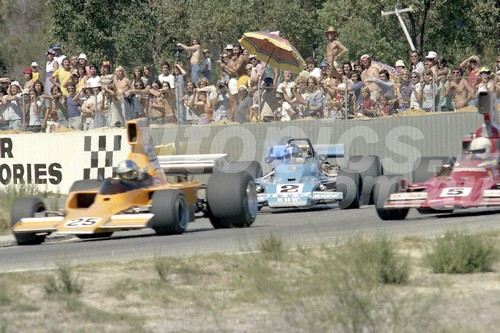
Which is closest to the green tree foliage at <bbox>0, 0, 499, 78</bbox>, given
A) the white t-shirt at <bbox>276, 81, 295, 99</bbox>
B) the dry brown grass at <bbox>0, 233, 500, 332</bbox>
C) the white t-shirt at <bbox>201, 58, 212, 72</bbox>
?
the white t-shirt at <bbox>201, 58, 212, 72</bbox>

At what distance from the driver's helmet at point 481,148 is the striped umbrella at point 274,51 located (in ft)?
28.1

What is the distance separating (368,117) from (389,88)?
0.78 meters

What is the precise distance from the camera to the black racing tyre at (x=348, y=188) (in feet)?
73.4

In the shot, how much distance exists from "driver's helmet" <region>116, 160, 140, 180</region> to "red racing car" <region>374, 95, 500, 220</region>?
3.80 metres

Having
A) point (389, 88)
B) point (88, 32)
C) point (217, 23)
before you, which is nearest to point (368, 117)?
point (389, 88)

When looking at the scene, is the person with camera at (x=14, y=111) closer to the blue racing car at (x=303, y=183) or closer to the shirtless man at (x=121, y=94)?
the shirtless man at (x=121, y=94)

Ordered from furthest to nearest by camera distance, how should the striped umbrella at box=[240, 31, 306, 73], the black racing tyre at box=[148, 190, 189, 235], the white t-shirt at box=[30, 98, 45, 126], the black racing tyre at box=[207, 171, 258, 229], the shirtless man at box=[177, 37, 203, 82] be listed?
the shirtless man at box=[177, 37, 203, 82] < the white t-shirt at box=[30, 98, 45, 126] < the striped umbrella at box=[240, 31, 306, 73] < the black racing tyre at box=[207, 171, 258, 229] < the black racing tyre at box=[148, 190, 189, 235]

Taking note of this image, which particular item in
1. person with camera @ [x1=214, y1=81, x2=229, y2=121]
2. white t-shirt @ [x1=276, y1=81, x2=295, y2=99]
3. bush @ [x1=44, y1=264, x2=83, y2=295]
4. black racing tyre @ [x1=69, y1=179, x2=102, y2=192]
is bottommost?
bush @ [x1=44, y1=264, x2=83, y2=295]

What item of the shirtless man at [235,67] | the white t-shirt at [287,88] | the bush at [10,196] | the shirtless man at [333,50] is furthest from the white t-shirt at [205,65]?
the bush at [10,196]

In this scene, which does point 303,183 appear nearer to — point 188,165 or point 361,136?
point 188,165

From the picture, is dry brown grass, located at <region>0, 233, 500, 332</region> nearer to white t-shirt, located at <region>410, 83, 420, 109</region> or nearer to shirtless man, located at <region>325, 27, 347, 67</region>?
white t-shirt, located at <region>410, 83, 420, 109</region>

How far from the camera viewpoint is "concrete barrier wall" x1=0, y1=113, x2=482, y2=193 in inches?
1021

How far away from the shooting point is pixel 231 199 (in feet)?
59.0

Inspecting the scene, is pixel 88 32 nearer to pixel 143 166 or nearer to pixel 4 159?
pixel 4 159
